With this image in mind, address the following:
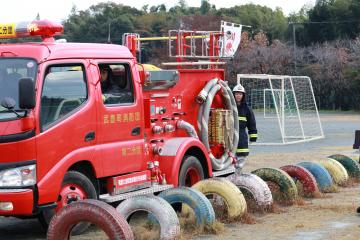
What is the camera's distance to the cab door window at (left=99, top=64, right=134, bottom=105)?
9.53m

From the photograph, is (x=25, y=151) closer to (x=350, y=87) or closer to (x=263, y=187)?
(x=263, y=187)

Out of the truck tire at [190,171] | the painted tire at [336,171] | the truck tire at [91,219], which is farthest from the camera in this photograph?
the painted tire at [336,171]

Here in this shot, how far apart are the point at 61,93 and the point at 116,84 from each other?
125cm

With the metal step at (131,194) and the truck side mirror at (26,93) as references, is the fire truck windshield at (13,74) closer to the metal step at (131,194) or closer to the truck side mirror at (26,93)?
the truck side mirror at (26,93)

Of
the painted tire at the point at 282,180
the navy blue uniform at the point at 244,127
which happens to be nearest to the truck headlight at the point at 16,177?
the painted tire at the point at 282,180

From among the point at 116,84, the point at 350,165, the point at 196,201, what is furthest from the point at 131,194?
the point at 350,165

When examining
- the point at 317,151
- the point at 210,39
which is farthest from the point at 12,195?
the point at 317,151

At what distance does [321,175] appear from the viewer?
13.0 metres

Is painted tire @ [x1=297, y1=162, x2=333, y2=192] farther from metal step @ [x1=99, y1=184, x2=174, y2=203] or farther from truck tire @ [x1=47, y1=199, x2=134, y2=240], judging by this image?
truck tire @ [x1=47, y1=199, x2=134, y2=240]

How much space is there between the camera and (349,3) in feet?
250

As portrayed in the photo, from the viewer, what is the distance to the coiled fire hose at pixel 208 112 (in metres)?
11.5

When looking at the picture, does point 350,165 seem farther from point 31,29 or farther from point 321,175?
point 31,29

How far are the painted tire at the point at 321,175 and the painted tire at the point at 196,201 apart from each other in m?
4.10

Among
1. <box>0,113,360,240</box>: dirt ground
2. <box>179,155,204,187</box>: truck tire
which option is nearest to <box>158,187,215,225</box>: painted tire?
<box>0,113,360,240</box>: dirt ground
